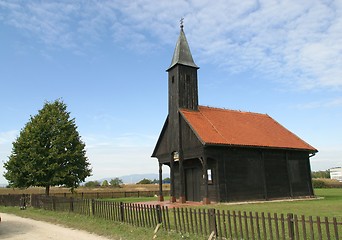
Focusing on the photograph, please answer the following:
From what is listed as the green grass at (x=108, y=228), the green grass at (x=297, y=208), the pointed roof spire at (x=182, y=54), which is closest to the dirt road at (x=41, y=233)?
the green grass at (x=108, y=228)

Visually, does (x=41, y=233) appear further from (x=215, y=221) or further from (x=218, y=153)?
(x=218, y=153)

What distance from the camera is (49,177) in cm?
2855

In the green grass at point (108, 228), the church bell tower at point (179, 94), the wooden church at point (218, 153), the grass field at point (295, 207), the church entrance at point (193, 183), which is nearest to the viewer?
the green grass at point (108, 228)

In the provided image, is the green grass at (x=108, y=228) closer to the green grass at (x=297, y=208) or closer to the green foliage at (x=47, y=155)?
the green grass at (x=297, y=208)

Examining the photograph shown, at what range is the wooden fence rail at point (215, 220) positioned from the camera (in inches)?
316

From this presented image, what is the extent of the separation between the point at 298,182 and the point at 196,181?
29.2 feet

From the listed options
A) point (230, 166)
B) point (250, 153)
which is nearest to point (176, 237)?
point (230, 166)

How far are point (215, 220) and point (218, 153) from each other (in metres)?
13.1

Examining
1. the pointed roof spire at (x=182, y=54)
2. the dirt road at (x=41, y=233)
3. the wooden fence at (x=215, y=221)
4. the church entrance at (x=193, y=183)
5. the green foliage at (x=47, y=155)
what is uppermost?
the pointed roof spire at (x=182, y=54)

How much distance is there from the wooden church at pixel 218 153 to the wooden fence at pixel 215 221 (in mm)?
7956

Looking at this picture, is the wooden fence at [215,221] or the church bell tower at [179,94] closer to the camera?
the wooden fence at [215,221]

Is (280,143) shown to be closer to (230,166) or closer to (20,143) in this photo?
(230,166)

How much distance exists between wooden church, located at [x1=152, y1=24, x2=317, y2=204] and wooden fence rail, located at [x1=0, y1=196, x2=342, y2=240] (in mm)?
7894

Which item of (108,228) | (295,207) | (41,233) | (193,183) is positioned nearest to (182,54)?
(193,183)
